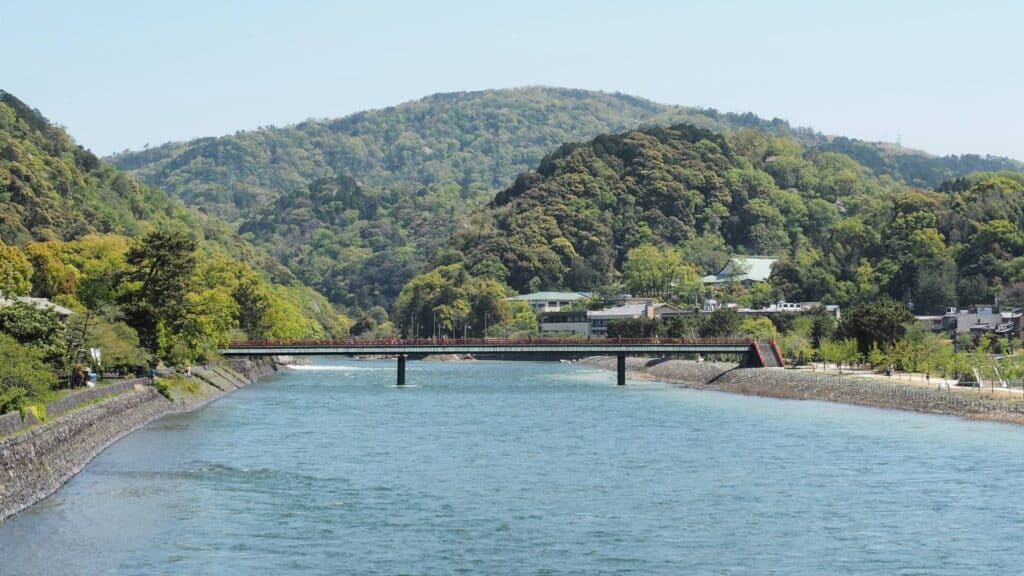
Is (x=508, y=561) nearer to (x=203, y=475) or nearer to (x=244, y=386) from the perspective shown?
(x=203, y=475)

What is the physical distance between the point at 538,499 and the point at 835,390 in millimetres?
51302

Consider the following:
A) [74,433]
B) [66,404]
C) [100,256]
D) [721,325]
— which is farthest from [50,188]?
[74,433]

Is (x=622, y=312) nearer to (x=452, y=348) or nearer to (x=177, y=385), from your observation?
(x=452, y=348)

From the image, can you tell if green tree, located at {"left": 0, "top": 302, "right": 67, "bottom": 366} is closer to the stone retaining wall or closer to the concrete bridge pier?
the stone retaining wall

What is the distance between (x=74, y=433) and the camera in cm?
4884

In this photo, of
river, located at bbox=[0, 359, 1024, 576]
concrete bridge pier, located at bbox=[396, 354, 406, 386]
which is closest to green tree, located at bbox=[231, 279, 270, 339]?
concrete bridge pier, located at bbox=[396, 354, 406, 386]

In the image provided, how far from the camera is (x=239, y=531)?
37.4 metres

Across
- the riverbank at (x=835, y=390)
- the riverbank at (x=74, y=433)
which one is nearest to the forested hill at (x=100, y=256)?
the riverbank at (x=74, y=433)

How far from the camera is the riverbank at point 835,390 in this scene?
2822 inches

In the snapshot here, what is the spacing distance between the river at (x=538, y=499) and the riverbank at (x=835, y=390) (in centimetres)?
310

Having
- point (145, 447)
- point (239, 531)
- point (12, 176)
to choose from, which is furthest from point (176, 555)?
point (12, 176)

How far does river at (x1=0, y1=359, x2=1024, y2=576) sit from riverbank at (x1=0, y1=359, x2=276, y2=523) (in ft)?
Answer: 2.44

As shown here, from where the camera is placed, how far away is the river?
34.1 m

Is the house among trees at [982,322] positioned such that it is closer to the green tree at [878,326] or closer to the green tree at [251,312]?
the green tree at [878,326]
